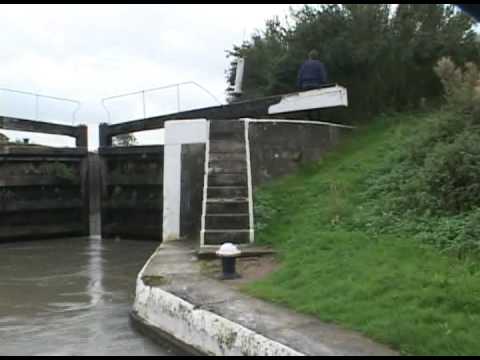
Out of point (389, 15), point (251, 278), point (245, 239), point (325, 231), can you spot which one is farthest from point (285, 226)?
point (389, 15)

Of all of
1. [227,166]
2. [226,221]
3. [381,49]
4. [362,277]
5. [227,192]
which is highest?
[381,49]

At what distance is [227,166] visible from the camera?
760 cm

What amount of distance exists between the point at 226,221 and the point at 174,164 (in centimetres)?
151

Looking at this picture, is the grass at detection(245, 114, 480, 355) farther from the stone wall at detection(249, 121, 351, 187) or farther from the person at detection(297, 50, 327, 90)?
the person at detection(297, 50, 327, 90)

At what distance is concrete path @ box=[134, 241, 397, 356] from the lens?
120 inches

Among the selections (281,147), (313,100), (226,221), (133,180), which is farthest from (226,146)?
(133,180)

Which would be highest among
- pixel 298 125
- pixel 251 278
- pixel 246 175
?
pixel 298 125

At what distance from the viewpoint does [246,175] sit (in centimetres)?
746

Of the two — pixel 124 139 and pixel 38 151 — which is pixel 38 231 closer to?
pixel 38 151

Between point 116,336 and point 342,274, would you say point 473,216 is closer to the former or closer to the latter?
point 342,274

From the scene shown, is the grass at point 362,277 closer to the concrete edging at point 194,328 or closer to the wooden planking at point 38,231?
the concrete edging at point 194,328

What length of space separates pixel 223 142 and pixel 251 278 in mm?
3320

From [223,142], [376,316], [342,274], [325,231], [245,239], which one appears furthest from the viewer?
[223,142]

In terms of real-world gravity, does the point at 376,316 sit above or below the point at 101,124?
A: below
